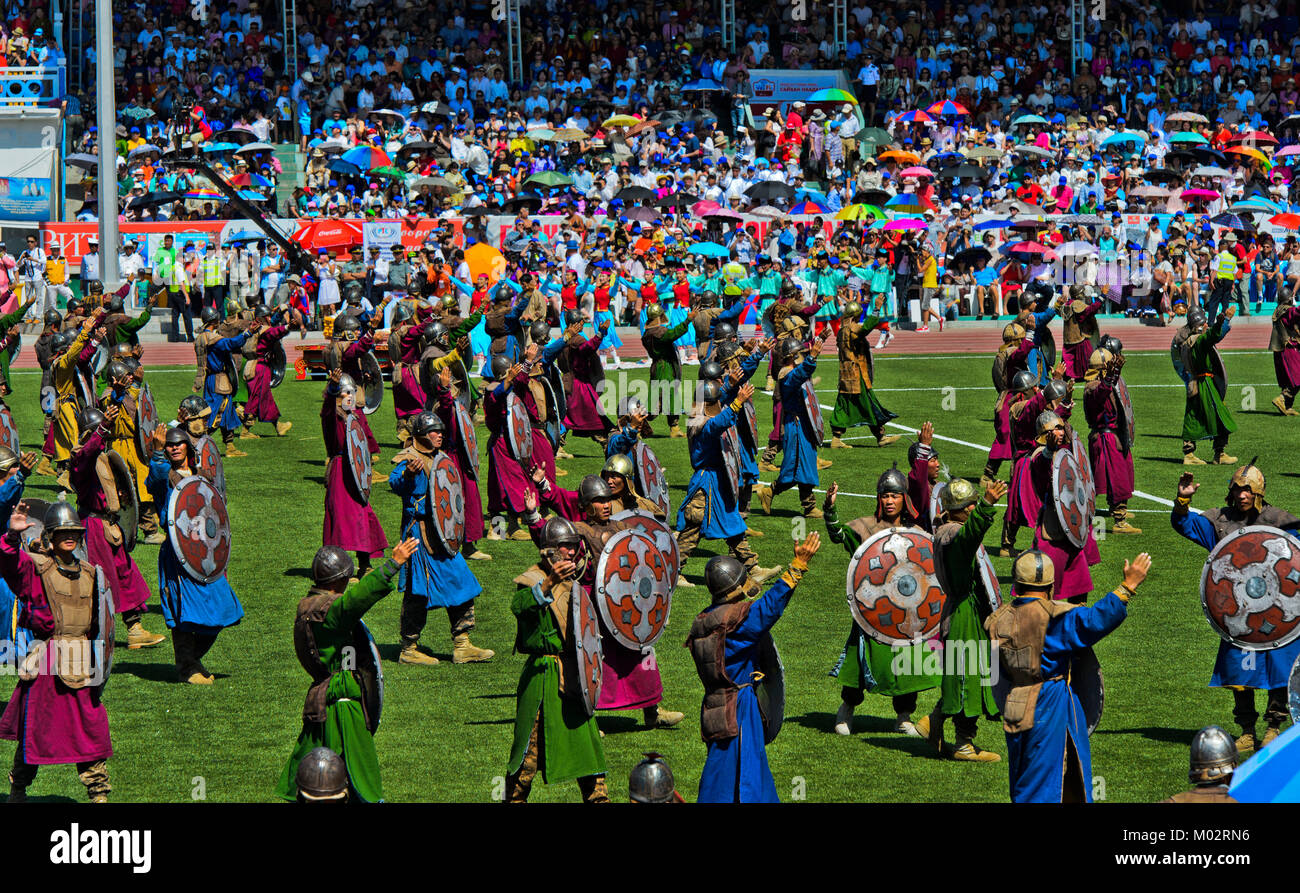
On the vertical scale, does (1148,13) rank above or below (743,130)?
above

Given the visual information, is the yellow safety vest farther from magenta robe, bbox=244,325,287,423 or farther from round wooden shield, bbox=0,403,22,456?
round wooden shield, bbox=0,403,22,456

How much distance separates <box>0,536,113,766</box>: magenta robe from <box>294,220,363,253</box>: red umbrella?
27749mm

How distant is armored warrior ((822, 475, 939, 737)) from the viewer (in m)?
12.7

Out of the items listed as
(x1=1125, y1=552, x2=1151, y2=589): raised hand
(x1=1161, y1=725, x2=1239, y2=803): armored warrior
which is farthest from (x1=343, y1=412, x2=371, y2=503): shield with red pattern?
(x1=1161, y1=725, x2=1239, y2=803): armored warrior

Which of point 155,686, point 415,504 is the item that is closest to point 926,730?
point 415,504

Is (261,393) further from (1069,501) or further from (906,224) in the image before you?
(906,224)

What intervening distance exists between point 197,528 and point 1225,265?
29182mm

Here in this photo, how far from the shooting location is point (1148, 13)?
168ft

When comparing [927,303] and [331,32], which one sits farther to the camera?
[331,32]

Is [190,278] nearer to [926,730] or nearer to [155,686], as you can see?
[155,686]

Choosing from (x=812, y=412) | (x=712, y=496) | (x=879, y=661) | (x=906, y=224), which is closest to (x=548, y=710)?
(x=879, y=661)

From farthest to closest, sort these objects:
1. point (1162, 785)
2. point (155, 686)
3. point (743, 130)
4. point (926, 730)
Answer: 1. point (743, 130)
2. point (155, 686)
3. point (926, 730)
4. point (1162, 785)

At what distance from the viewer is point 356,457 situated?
56.4ft

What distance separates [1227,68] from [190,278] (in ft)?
88.7
